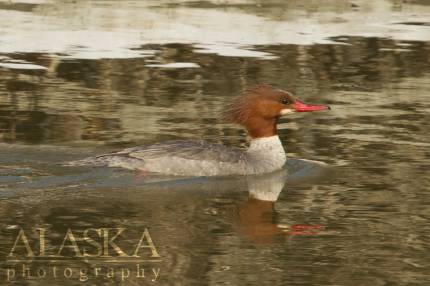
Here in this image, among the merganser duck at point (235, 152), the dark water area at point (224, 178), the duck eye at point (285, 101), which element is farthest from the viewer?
the duck eye at point (285, 101)

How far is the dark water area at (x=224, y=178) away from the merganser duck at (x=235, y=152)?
0.15 metres

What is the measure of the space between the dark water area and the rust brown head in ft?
1.79

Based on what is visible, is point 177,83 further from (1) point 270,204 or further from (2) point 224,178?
(1) point 270,204

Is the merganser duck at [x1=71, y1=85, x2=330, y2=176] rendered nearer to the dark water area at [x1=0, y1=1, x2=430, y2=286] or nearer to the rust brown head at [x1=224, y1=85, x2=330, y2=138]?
the rust brown head at [x1=224, y1=85, x2=330, y2=138]

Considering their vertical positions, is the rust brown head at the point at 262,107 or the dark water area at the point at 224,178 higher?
the rust brown head at the point at 262,107

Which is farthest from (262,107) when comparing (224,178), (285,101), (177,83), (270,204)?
(177,83)

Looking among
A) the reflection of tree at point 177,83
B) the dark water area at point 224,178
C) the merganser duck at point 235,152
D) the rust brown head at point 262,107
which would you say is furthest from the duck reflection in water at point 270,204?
the reflection of tree at point 177,83

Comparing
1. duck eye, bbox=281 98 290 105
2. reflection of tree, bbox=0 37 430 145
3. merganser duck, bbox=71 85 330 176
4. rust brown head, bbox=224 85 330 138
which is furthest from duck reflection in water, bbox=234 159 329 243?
reflection of tree, bbox=0 37 430 145

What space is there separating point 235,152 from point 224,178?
348 mm

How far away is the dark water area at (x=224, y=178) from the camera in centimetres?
884

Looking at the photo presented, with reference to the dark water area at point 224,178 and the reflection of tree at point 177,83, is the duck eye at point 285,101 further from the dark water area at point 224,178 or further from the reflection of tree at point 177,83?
the reflection of tree at point 177,83

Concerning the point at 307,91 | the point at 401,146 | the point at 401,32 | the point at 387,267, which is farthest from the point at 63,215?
the point at 401,32

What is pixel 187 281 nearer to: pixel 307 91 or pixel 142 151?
pixel 142 151

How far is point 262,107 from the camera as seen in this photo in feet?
41.6
